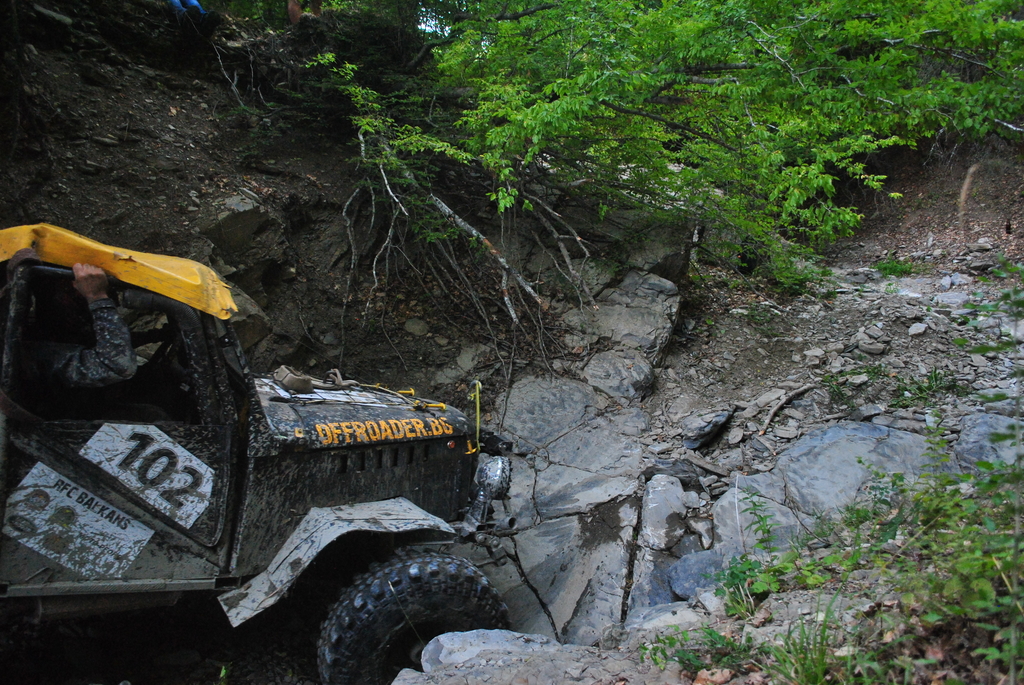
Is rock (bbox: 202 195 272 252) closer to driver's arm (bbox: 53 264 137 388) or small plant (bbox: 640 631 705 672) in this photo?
driver's arm (bbox: 53 264 137 388)

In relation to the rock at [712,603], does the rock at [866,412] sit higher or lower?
higher

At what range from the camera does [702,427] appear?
532cm

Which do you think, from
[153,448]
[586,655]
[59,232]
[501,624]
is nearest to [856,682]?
[586,655]

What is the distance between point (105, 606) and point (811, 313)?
7.30m

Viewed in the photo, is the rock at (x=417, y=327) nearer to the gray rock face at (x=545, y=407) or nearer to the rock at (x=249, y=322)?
the gray rock face at (x=545, y=407)

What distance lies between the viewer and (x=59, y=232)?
243 centimetres

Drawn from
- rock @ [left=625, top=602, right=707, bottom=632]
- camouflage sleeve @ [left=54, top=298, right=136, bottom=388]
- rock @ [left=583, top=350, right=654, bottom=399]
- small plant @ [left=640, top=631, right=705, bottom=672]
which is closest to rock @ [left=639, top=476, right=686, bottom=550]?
rock @ [left=625, top=602, right=707, bottom=632]

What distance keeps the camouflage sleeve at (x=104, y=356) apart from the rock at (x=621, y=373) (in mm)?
4580

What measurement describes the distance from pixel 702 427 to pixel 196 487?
4150mm

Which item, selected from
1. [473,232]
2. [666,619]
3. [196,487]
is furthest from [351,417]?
[473,232]

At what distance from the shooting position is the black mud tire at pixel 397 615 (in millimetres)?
2691

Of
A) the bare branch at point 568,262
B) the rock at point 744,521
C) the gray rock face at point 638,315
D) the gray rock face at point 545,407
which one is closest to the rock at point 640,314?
the gray rock face at point 638,315

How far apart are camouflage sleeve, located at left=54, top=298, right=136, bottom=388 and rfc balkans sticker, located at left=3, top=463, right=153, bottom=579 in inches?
15.0

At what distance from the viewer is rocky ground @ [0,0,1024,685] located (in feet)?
11.1
